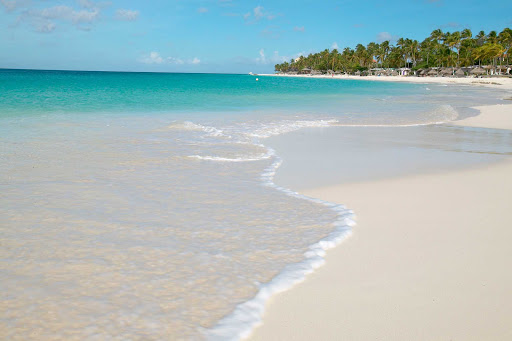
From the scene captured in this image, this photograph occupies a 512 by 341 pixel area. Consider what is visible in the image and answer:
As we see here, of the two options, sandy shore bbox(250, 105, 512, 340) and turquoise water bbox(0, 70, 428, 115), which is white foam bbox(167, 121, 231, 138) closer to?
turquoise water bbox(0, 70, 428, 115)

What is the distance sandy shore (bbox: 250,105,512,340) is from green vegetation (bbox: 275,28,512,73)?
103m

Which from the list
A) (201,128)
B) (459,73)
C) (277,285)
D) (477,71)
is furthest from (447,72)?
(277,285)

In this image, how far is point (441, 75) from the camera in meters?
108

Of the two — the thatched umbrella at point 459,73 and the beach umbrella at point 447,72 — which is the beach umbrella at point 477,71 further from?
the beach umbrella at point 447,72

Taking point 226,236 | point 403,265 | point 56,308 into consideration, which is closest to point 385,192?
point 403,265

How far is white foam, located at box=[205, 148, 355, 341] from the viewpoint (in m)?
3.06

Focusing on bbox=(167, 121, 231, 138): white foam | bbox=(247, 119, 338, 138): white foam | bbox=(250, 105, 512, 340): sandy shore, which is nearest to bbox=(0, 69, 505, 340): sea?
bbox=(250, 105, 512, 340): sandy shore

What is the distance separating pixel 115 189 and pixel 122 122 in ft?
35.4

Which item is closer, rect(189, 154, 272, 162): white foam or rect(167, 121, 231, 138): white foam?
rect(189, 154, 272, 162): white foam

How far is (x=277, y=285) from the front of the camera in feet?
12.2

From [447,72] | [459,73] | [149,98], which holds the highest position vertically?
[447,72]

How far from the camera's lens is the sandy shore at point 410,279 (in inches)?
122

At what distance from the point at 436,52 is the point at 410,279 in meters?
132

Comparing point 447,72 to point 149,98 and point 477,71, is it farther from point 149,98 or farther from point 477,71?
point 149,98
